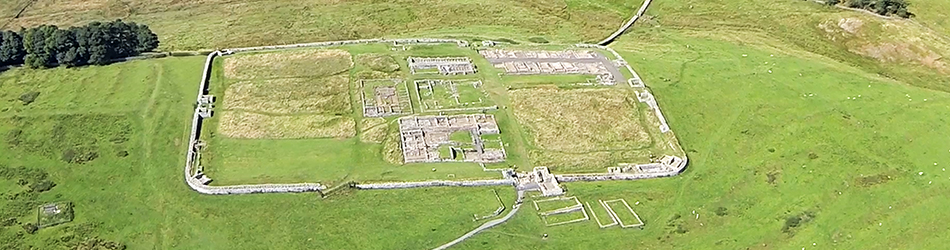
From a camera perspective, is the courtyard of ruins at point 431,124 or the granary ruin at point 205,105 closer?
the courtyard of ruins at point 431,124

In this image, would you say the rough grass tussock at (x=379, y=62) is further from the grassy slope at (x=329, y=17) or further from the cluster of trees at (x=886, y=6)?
the cluster of trees at (x=886, y=6)

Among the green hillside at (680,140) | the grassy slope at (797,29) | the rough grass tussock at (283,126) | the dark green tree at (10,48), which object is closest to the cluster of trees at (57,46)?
the dark green tree at (10,48)

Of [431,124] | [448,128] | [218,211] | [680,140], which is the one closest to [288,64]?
[431,124]

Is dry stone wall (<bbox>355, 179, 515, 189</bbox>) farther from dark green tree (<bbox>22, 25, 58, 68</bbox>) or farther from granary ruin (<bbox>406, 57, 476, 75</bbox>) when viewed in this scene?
dark green tree (<bbox>22, 25, 58, 68</bbox>)

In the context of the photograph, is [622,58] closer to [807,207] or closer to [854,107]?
[854,107]

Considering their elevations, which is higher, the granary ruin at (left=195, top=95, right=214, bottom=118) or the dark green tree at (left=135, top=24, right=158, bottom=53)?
the dark green tree at (left=135, top=24, right=158, bottom=53)

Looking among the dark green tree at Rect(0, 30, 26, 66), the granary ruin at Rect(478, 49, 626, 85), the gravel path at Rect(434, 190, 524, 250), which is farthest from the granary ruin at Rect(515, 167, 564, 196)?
the dark green tree at Rect(0, 30, 26, 66)
